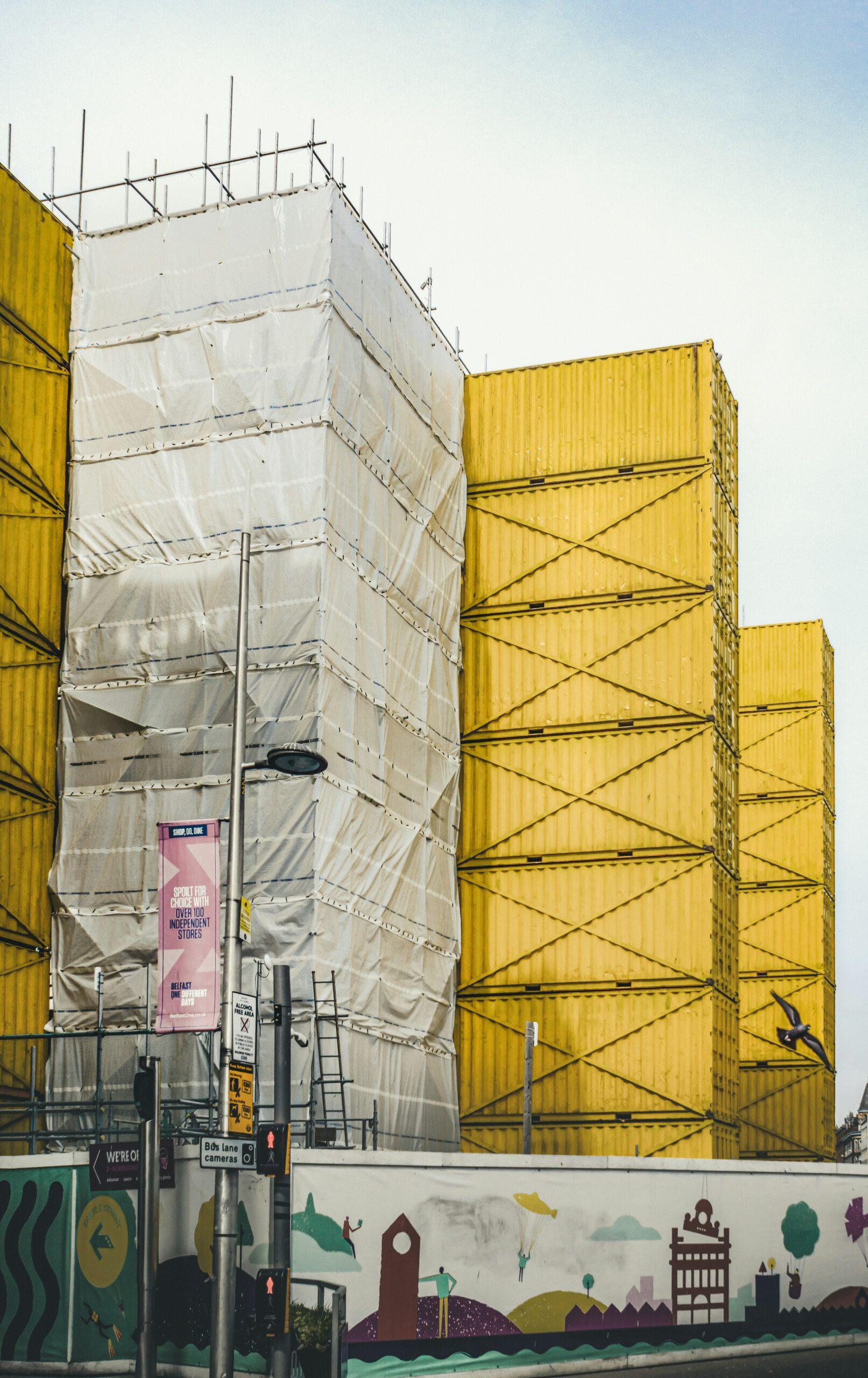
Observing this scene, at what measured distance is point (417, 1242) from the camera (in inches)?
770

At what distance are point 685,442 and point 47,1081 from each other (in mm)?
18724

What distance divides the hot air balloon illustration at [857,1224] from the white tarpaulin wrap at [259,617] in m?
7.98

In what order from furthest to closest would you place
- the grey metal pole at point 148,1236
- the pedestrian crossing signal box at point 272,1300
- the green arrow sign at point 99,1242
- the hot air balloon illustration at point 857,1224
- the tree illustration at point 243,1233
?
the hot air balloon illustration at point 857,1224 < the green arrow sign at point 99,1242 < the tree illustration at point 243,1233 < the grey metal pole at point 148,1236 < the pedestrian crossing signal box at point 272,1300

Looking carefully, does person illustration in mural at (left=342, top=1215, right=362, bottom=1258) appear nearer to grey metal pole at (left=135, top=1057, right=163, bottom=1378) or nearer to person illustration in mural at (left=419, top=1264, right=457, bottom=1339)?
person illustration in mural at (left=419, top=1264, right=457, bottom=1339)

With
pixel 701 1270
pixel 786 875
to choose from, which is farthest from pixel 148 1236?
pixel 786 875

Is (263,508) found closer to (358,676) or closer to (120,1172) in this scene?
(358,676)

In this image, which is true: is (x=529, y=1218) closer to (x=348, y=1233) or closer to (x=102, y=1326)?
(x=348, y=1233)

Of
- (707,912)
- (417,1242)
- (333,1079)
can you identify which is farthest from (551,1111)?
(417,1242)

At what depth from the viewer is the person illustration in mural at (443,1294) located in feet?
64.2

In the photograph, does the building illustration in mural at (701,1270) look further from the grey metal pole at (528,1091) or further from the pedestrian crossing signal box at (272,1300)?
the pedestrian crossing signal box at (272,1300)

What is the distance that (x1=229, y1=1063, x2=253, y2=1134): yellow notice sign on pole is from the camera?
15.8 m

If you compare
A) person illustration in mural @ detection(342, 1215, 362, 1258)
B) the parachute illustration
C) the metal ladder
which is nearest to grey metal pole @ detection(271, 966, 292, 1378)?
person illustration in mural @ detection(342, 1215, 362, 1258)

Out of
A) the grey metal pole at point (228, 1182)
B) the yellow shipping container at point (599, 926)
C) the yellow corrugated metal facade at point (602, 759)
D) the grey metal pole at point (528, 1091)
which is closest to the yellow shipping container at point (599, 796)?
the yellow corrugated metal facade at point (602, 759)

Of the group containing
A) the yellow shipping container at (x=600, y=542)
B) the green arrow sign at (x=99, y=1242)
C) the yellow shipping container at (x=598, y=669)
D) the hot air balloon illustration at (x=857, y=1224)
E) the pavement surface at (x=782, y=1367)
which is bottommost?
the pavement surface at (x=782, y=1367)
